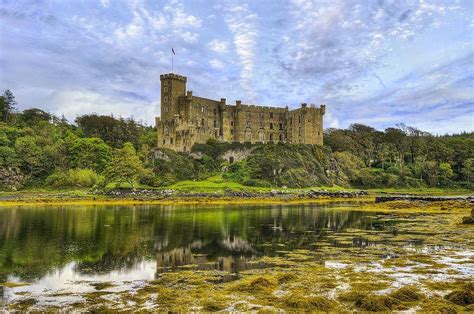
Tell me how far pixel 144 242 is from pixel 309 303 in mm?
15084

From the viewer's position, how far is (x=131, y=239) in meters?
26.4

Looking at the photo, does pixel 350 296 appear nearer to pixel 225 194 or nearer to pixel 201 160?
pixel 225 194

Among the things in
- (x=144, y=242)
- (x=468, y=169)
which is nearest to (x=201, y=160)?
(x=144, y=242)

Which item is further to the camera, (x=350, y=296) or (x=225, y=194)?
(x=225, y=194)

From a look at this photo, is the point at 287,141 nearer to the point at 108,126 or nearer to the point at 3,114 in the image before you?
the point at 108,126

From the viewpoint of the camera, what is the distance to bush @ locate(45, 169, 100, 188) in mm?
78750

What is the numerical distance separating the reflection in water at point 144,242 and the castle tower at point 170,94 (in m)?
55.8

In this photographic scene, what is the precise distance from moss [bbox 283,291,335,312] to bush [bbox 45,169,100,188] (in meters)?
70.9

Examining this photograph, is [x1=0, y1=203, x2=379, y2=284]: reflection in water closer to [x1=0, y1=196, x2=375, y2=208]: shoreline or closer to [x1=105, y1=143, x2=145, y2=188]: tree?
[x1=0, y1=196, x2=375, y2=208]: shoreline

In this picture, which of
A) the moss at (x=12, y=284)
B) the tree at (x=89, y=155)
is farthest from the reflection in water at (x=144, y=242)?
the tree at (x=89, y=155)

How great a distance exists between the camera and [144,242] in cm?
2527

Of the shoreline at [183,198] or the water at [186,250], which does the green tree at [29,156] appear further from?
the water at [186,250]

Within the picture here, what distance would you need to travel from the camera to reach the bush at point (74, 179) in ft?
258

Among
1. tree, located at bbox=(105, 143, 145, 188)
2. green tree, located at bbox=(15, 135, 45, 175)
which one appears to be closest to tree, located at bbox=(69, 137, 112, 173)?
green tree, located at bbox=(15, 135, 45, 175)
